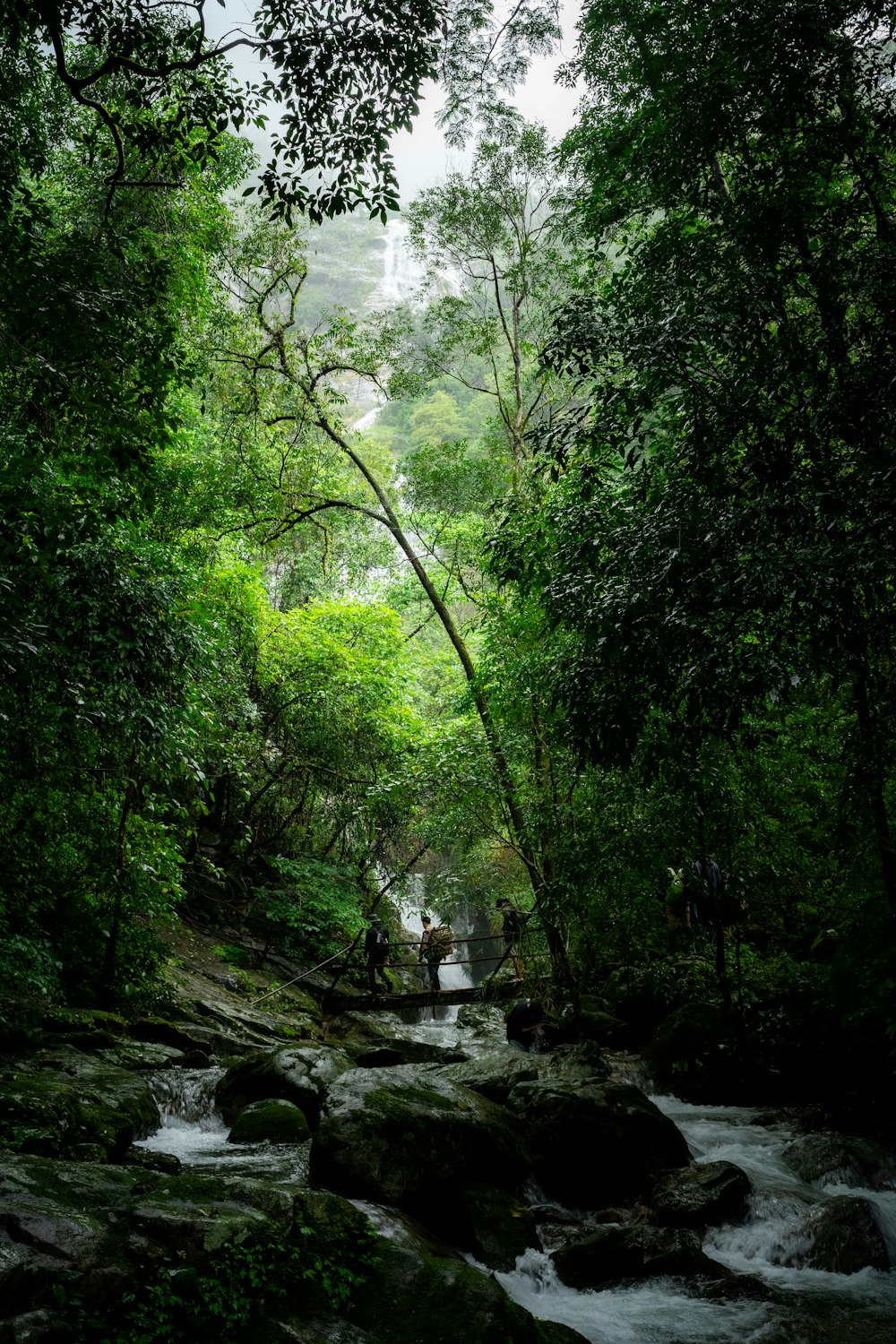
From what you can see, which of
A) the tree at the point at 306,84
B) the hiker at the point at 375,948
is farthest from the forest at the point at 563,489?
the hiker at the point at 375,948

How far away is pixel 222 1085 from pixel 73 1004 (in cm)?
213

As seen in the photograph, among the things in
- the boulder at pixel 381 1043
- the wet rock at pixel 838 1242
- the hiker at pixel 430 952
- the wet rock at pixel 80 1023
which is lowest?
the wet rock at pixel 838 1242

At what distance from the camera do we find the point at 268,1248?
3799 millimetres

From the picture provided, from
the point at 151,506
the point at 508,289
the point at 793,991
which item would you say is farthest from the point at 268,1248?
the point at 508,289

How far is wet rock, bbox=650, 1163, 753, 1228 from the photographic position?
6.16m

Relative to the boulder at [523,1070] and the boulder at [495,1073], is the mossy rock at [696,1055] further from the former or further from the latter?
the boulder at [495,1073]

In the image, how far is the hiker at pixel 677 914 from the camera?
1145 cm

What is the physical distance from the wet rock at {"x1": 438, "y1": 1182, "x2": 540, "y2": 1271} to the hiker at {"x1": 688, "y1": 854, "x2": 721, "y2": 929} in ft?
11.9

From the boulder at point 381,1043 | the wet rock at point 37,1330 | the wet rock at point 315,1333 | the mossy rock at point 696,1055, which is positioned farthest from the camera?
the boulder at point 381,1043

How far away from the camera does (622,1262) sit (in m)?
5.58

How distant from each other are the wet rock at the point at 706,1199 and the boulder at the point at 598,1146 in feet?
1.27

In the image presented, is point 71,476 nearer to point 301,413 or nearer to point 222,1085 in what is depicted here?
point 222,1085

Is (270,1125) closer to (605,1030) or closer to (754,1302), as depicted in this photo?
(754,1302)

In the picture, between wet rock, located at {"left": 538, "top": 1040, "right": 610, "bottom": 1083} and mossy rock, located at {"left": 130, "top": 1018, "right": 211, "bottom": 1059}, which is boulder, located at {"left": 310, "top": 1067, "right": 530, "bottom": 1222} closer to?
wet rock, located at {"left": 538, "top": 1040, "right": 610, "bottom": 1083}
